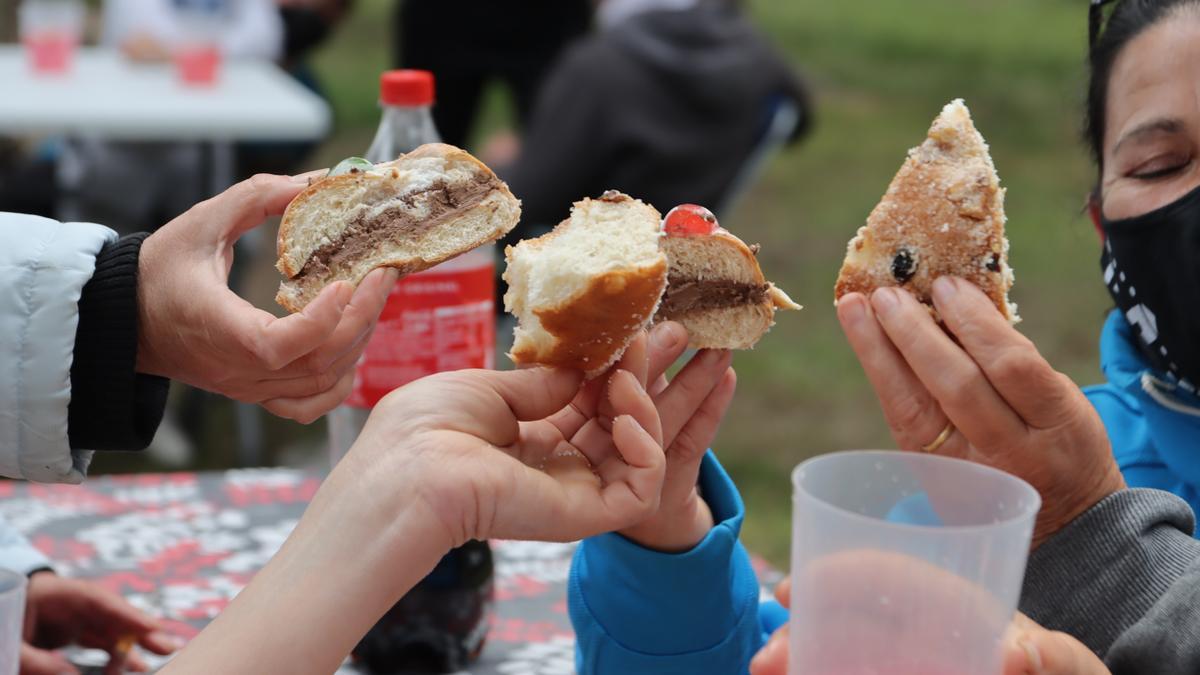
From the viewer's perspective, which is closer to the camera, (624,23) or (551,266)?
(551,266)

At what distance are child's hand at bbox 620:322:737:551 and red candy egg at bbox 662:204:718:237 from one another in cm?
11

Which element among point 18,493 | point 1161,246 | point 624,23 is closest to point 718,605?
point 1161,246

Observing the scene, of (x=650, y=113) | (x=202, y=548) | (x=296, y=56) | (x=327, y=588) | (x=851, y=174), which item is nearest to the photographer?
(x=327, y=588)

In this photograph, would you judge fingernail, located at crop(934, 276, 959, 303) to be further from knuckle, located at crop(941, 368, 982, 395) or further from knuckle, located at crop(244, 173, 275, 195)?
knuckle, located at crop(244, 173, 275, 195)

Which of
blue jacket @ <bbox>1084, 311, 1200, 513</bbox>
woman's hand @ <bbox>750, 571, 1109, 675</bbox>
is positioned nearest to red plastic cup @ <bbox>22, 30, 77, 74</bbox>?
blue jacket @ <bbox>1084, 311, 1200, 513</bbox>

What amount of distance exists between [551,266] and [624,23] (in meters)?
3.02

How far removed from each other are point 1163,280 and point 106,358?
138 centimetres

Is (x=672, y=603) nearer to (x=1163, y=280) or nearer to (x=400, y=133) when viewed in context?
(x=1163, y=280)

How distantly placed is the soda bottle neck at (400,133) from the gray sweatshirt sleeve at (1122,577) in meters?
1.17

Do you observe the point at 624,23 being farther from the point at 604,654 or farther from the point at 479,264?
the point at 604,654

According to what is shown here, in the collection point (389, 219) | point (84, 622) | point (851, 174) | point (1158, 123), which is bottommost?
point (851, 174)

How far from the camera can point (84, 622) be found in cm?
166

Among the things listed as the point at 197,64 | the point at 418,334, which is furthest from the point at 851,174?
the point at 418,334

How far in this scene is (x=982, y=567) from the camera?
1.04 m
